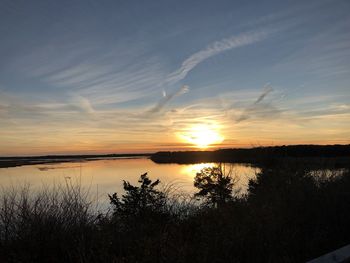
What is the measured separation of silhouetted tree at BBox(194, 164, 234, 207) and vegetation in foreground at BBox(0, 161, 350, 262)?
3.15 meters

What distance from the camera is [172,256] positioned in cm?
513

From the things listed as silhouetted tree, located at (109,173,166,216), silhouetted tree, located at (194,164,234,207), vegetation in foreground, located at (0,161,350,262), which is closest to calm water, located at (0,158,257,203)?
silhouetted tree, located at (194,164,234,207)

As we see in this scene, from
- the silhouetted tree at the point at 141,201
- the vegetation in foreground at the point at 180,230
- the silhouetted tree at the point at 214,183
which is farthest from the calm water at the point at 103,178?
the vegetation in foreground at the point at 180,230

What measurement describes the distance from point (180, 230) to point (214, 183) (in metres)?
7.49

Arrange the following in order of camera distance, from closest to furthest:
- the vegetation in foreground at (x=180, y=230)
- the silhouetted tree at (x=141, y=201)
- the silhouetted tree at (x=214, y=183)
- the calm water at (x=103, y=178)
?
the vegetation in foreground at (x=180, y=230) < the silhouetted tree at (x=141, y=201) < the silhouetted tree at (x=214, y=183) < the calm water at (x=103, y=178)

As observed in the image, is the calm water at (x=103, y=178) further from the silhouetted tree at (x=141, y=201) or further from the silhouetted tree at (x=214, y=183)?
the silhouetted tree at (x=141, y=201)

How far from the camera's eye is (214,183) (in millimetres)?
14156

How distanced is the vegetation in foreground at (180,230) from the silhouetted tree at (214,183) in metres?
3.15

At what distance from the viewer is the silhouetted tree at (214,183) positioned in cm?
1255

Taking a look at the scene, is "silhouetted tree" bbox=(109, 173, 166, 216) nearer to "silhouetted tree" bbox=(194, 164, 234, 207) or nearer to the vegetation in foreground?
the vegetation in foreground

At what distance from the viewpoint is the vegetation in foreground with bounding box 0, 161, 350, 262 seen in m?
5.47

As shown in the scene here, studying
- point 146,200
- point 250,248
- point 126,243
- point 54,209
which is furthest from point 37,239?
point 146,200

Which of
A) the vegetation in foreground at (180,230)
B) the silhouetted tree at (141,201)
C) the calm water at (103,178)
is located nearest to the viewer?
the vegetation in foreground at (180,230)

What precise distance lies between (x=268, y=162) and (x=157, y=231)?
8.68 metres
